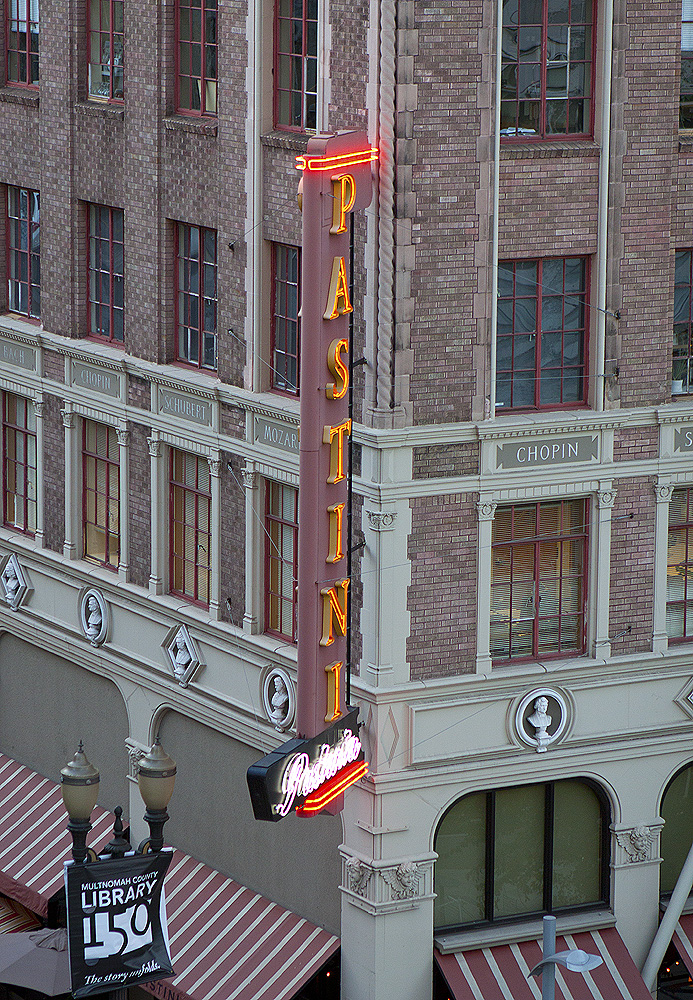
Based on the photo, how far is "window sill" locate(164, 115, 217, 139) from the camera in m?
28.0

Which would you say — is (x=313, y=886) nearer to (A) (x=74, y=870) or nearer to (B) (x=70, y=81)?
(A) (x=74, y=870)

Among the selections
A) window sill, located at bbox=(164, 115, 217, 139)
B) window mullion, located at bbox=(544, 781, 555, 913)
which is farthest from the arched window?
window sill, located at bbox=(164, 115, 217, 139)

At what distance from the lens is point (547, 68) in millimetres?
25766

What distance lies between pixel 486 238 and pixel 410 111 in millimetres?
1785

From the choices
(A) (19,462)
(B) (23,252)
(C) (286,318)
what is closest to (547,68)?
(C) (286,318)

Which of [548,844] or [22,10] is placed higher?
[22,10]

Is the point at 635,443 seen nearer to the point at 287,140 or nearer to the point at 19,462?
the point at 287,140

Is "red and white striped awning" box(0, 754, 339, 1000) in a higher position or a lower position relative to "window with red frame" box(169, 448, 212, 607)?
lower

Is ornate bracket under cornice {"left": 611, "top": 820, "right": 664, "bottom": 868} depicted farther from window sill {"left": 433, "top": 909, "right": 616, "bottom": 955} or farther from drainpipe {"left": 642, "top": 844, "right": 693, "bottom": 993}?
window sill {"left": 433, "top": 909, "right": 616, "bottom": 955}

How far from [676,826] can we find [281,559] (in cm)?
626

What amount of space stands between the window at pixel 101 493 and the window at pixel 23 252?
2.39 metres

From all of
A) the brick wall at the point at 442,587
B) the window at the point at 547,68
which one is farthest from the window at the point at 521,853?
the window at the point at 547,68

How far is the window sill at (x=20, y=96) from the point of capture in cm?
3188

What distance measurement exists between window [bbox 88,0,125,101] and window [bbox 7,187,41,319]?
2387 millimetres
